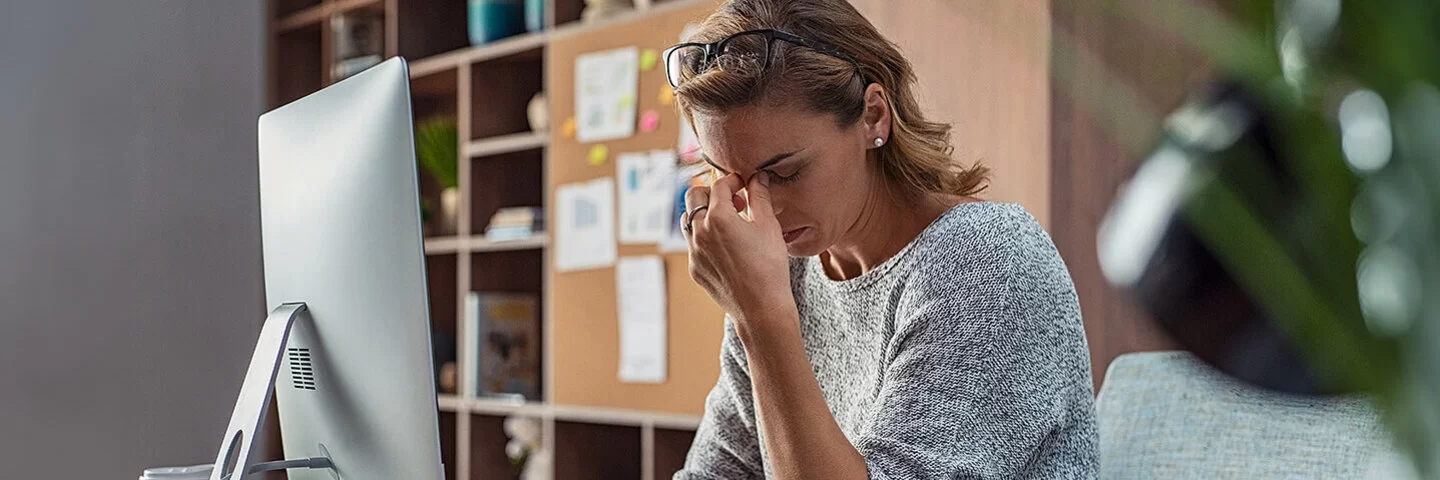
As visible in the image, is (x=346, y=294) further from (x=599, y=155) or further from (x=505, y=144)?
(x=505, y=144)

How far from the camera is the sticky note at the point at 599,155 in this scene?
3.25 m

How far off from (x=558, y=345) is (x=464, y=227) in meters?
0.54

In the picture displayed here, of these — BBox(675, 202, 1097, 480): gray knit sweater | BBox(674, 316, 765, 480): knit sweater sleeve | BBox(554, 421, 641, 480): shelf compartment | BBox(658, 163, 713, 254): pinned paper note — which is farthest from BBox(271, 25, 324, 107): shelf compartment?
BBox(675, 202, 1097, 480): gray knit sweater

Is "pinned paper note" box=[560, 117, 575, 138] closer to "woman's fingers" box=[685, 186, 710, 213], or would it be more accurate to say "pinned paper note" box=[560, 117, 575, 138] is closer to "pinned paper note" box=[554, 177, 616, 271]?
"pinned paper note" box=[554, 177, 616, 271]

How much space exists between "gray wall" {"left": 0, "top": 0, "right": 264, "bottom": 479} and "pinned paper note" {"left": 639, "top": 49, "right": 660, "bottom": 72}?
131 centimetres

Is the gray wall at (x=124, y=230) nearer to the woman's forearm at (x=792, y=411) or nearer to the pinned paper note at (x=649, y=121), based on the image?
the pinned paper note at (x=649, y=121)

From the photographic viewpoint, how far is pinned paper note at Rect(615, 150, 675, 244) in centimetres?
305

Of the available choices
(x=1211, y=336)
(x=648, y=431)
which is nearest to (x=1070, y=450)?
(x=1211, y=336)

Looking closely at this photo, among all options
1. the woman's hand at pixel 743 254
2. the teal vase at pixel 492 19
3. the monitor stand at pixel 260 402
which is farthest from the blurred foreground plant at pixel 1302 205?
the teal vase at pixel 492 19

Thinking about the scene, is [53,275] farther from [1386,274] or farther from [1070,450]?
[1386,274]

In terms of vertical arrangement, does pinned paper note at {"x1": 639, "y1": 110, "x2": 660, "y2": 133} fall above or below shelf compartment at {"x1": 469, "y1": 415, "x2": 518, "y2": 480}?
above

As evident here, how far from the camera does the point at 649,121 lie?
311 cm

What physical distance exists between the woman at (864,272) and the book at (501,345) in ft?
Answer: 7.15

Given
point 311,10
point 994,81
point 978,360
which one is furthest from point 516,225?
point 978,360
